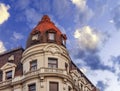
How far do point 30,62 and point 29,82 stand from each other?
3.83 metres

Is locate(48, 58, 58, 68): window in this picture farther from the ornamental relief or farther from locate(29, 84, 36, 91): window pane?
locate(29, 84, 36, 91): window pane

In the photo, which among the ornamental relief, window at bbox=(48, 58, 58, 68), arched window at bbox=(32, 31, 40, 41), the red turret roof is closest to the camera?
window at bbox=(48, 58, 58, 68)

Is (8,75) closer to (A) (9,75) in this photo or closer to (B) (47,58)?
(A) (9,75)

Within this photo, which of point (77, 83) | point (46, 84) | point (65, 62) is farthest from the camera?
point (77, 83)

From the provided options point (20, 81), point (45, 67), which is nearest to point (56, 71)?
point (45, 67)

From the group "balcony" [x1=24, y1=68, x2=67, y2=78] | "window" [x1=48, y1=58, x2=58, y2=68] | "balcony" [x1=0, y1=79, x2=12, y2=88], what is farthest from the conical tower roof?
"balcony" [x1=0, y1=79, x2=12, y2=88]

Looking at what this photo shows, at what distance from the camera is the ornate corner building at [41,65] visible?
218 feet

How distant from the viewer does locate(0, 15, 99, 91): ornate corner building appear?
6638 cm

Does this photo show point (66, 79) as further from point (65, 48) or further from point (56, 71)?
point (65, 48)

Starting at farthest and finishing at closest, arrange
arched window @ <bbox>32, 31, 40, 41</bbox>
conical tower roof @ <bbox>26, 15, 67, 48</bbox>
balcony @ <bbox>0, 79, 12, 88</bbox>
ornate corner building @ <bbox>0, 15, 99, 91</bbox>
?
arched window @ <bbox>32, 31, 40, 41</bbox>, balcony @ <bbox>0, 79, 12, 88</bbox>, conical tower roof @ <bbox>26, 15, 67, 48</bbox>, ornate corner building @ <bbox>0, 15, 99, 91</bbox>

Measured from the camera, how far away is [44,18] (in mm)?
74375

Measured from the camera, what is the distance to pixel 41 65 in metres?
67.3

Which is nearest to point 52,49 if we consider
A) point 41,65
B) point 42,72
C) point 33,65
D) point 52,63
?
point 52,63

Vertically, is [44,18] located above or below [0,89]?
above
